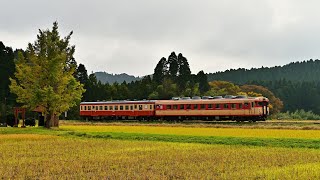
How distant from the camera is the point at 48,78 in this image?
47125mm

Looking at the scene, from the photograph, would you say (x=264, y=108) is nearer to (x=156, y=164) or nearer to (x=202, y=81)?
(x=156, y=164)

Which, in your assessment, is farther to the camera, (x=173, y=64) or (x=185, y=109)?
(x=173, y=64)

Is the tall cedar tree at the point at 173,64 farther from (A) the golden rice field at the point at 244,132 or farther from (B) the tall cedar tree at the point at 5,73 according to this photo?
(A) the golden rice field at the point at 244,132

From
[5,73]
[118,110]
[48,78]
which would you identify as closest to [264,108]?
[118,110]

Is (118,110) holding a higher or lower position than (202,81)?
lower

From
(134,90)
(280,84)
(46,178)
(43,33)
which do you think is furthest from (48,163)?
(280,84)

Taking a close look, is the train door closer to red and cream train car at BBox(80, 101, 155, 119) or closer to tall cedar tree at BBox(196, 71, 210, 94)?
red and cream train car at BBox(80, 101, 155, 119)

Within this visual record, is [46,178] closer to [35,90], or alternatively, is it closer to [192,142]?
[192,142]

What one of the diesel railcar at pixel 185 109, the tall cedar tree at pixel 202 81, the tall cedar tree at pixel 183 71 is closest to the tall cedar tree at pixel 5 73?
the diesel railcar at pixel 185 109

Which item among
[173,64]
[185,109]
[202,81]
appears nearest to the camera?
[185,109]

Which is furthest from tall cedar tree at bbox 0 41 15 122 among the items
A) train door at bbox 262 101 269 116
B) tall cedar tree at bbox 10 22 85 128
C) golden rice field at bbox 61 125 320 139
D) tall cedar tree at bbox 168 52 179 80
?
train door at bbox 262 101 269 116

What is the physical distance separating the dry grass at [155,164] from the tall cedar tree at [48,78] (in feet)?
77.2

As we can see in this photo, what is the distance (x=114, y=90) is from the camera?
110 metres

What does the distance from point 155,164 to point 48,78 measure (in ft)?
108
